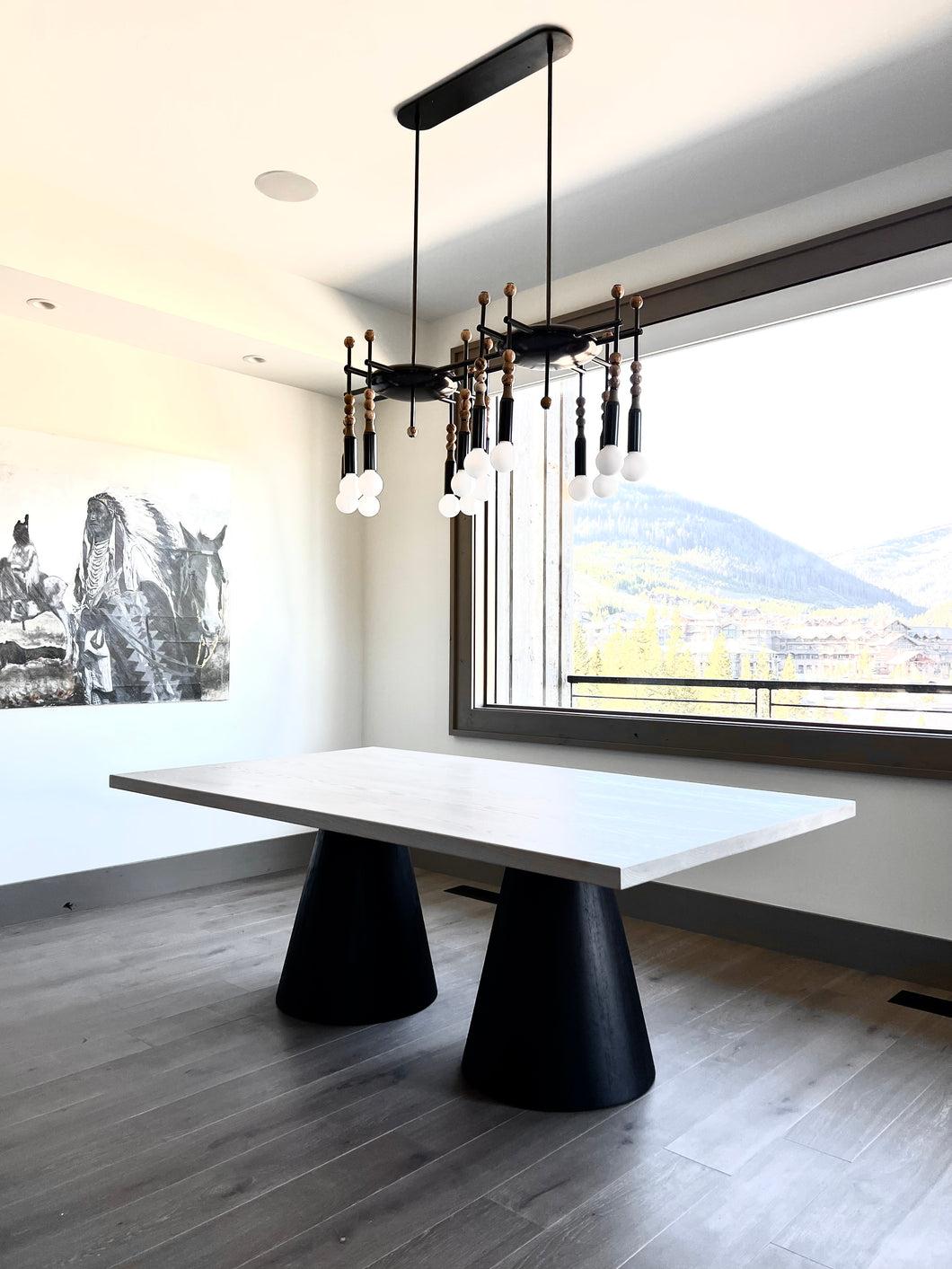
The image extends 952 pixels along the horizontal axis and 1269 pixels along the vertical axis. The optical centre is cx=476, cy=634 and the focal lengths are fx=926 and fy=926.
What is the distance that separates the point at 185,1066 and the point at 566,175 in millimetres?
2867

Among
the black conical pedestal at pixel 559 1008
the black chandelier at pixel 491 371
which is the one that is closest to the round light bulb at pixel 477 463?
the black chandelier at pixel 491 371

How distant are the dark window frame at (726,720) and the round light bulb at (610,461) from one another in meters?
1.43

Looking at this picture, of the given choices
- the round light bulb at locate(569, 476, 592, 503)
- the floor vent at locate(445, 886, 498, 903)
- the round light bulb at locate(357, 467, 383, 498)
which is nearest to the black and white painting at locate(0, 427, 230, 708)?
the floor vent at locate(445, 886, 498, 903)

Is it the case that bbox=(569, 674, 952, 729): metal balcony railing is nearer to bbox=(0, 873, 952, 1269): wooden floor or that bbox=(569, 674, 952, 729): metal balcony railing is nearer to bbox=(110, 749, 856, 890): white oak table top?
bbox=(0, 873, 952, 1269): wooden floor

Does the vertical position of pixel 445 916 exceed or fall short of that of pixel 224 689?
it falls short

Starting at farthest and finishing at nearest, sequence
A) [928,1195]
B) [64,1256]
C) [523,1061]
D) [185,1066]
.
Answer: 1. [185,1066]
2. [523,1061]
3. [928,1195]
4. [64,1256]

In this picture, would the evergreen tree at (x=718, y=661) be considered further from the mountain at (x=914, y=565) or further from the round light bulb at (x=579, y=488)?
the round light bulb at (x=579, y=488)

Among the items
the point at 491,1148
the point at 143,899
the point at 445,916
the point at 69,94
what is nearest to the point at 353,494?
the point at 69,94

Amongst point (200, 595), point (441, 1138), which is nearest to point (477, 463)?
point (441, 1138)

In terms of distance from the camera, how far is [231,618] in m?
4.12

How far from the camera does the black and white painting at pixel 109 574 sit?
3434 mm

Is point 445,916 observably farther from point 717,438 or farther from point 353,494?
point 717,438

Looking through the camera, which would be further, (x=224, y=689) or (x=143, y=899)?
(x=224, y=689)

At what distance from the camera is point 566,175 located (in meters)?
3.05
